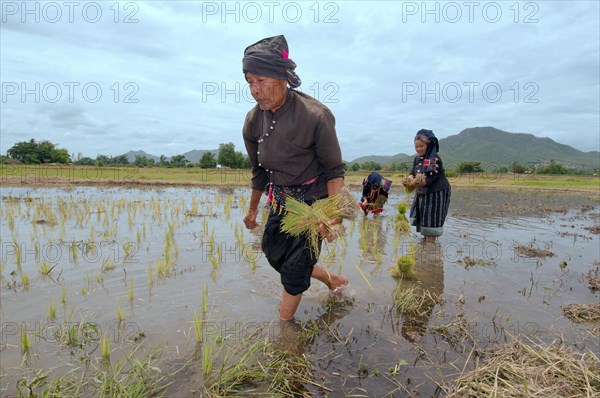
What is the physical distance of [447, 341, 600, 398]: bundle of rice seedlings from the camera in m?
1.56

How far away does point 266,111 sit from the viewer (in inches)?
101

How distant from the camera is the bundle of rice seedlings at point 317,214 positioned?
2271 millimetres

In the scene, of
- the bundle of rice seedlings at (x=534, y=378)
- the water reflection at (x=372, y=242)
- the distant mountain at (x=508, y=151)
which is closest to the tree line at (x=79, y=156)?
the water reflection at (x=372, y=242)

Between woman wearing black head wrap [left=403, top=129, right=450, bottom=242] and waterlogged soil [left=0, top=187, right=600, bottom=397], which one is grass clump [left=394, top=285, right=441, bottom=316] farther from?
woman wearing black head wrap [left=403, top=129, right=450, bottom=242]

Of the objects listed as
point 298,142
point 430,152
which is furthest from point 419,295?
point 430,152

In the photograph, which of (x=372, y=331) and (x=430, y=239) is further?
(x=430, y=239)

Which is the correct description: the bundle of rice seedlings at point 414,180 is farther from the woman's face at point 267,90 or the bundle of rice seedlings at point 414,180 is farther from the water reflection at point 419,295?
the woman's face at point 267,90

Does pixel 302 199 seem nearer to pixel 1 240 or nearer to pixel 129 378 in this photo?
pixel 129 378

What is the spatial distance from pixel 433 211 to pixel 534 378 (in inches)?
146

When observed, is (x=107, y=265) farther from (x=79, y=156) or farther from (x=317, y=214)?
(x=79, y=156)

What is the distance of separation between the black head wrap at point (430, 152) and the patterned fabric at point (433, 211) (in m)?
→ 0.41

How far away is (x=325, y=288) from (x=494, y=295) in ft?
5.21

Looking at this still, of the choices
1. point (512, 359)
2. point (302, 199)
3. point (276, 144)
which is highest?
point (276, 144)

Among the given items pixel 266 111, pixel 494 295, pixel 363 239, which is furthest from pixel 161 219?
pixel 494 295
